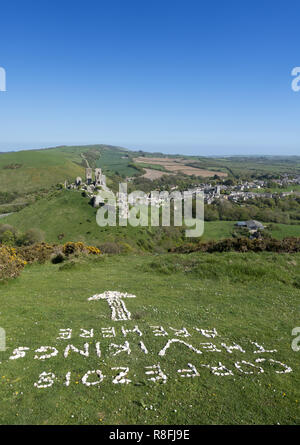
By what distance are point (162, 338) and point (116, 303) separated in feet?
15.9

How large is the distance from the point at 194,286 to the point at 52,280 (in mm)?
11035

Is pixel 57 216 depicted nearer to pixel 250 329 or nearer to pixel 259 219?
pixel 259 219

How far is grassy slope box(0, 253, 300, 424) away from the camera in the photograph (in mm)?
8195

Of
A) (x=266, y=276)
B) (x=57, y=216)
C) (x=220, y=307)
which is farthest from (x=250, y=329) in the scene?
(x=57, y=216)

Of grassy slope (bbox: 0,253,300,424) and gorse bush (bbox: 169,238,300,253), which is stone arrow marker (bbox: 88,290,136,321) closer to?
grassy slope (bbox: 0,253,300,424)

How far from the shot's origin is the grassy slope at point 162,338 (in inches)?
323

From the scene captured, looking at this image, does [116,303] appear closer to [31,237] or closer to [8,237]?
[31,237]

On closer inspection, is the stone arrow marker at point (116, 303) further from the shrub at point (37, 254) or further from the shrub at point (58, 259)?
the shrub at point (37, 254)

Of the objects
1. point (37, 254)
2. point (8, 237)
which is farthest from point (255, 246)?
point (8, 237)

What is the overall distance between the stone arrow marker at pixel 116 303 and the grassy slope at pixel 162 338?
0.41 metres

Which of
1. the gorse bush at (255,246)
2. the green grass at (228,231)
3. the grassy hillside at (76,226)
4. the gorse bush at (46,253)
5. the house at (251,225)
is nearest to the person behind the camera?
the gorse bush at (46,253)

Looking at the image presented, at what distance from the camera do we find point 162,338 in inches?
492

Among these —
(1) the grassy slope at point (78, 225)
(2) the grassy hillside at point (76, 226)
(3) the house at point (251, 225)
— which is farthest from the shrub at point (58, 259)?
(3) the house at point (251, 225)
